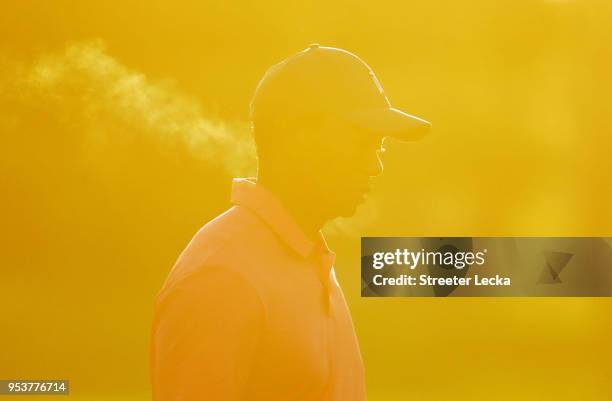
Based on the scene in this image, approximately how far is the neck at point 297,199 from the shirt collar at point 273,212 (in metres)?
0.01

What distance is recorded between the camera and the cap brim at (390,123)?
4.09 ft

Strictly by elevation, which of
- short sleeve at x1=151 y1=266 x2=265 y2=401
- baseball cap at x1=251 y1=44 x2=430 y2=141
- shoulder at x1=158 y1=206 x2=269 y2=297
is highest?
baseball cap at x1=251 y1=44 x2=430 y2=141

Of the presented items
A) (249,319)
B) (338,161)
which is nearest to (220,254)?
(249,319)

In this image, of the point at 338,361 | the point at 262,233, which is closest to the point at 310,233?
the point at 262,233

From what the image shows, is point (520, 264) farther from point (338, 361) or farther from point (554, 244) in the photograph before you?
point (338, 361)

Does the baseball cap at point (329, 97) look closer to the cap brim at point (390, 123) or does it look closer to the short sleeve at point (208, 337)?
the cap brim at point (390, 123)

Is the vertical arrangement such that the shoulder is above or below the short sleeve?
above

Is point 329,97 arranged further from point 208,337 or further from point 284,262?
point 208,337

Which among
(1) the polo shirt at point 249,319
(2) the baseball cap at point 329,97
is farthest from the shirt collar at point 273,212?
(2) the baseball cap at point 329,97

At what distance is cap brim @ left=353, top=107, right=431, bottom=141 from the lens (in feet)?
4.09

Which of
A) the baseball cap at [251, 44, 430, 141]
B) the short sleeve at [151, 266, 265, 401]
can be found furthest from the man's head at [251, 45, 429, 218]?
the short sleeve at [151, 266, 265, 401]

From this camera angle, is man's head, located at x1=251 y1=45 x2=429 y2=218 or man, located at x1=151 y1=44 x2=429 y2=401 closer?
man, located at x1=151 y1=44 x2=429 y2=401

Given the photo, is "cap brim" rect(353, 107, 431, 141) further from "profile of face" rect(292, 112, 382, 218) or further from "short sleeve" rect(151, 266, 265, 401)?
"short sleeve" rect(151, 266, 265, 401)

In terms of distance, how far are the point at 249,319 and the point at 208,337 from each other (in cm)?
7
